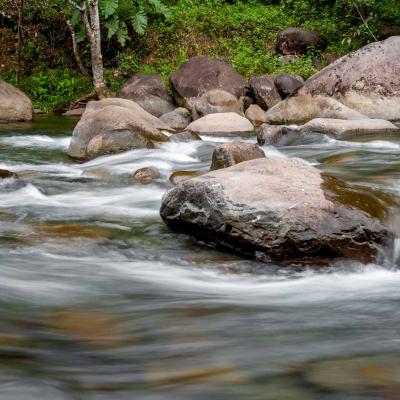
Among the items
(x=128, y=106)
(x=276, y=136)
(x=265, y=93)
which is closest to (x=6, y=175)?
(x=128, y=106)

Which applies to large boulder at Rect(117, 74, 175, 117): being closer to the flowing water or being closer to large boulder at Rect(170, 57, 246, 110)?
large boulder at Rect(170, 57, 246, 110)

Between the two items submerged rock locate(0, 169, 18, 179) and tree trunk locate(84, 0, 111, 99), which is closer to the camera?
submerged rock locate(0, 169, 18, 179)

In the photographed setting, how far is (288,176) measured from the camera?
4.74 meters

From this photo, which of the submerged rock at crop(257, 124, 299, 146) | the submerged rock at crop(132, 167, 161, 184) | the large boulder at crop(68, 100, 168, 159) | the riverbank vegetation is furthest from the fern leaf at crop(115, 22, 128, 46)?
the submerged rock at crop(132, 167, 161, 184)

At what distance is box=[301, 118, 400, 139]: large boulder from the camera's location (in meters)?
10.4

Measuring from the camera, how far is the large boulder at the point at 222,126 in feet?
38.9

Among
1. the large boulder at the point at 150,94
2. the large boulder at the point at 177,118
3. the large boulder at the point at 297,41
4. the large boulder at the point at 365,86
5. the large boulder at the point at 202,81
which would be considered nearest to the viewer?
the large boulder at the point at 177,118

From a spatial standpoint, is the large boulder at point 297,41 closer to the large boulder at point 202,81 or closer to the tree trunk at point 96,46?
the large boulder at point 202,81

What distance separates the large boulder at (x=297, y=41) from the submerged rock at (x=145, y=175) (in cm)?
1156

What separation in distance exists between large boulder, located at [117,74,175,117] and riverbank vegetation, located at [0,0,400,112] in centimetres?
220

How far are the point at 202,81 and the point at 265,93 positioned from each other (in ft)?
4.88

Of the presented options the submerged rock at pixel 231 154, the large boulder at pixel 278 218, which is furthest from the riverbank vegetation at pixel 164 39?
the large boulder at pixel 278 218

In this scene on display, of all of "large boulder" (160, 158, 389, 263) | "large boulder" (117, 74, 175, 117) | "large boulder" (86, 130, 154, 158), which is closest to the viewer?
"large boulder" (160, 158, 389, 263)

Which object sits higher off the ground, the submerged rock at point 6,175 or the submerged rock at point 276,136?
the submerged rock at point 276,136
